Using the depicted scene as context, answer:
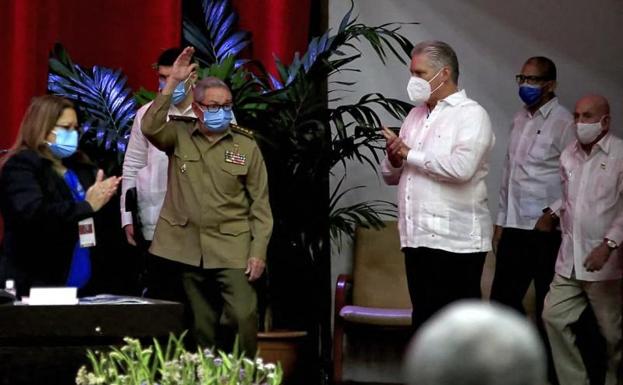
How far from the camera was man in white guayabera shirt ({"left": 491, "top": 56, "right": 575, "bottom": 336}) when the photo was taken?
5344 millimetres

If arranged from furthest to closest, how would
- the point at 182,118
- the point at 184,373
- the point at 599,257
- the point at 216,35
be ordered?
the point at 216,35
the point at 599,257
the point at 182,118
the point at 184,373

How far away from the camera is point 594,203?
16.5ft

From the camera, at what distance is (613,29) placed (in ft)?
21.2

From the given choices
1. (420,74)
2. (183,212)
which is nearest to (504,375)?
(420,74)

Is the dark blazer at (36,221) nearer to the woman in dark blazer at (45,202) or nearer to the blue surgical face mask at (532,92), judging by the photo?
the woman in dark blazer at (45,202)

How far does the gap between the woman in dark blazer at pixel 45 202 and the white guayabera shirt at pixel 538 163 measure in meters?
2.30

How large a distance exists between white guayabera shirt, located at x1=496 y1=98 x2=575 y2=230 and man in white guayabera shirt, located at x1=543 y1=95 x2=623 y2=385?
0.20 meters

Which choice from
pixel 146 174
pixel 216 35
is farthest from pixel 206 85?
pixel 216 35

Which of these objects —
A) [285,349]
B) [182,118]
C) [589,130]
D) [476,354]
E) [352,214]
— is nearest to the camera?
[476,354]

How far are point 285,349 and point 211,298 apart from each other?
93 cm

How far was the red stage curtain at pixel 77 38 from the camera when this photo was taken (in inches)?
237

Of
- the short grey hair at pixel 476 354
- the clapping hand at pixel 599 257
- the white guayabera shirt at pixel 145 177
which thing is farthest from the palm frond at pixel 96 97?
the short grey hair at pixel 476 354

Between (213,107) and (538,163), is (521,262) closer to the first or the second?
(538,163)

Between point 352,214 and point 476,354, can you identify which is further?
point 352,214
